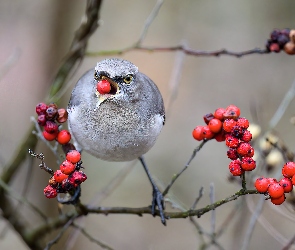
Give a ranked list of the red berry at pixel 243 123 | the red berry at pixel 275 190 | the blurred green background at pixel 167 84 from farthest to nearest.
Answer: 1. the blurred green background at pixel 167 84
2. the red berry at pixel 243 123
3. the red berry at pixel 275 190

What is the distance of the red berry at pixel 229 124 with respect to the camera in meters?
1.70

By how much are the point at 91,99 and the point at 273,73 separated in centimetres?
452

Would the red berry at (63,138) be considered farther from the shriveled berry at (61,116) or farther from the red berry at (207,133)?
the red berry at (207,133)

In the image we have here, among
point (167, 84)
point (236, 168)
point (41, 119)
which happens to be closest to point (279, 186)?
point (236, 168)

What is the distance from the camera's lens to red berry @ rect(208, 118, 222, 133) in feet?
5.90

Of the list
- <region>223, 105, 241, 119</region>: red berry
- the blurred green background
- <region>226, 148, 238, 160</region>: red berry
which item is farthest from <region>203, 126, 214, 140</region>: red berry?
the blurred green background

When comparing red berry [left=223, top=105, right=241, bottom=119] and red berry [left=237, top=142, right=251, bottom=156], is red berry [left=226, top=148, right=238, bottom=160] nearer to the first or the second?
red berry [left=237, top=142, right=251, bottom=156]

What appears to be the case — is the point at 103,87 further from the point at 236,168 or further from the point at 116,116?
the point at 236,168

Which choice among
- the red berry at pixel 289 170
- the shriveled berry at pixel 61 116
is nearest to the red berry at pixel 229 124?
the red berry at pixel 289 170

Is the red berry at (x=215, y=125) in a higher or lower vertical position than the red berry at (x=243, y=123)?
lower

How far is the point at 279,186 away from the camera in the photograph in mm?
1566

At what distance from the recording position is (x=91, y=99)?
207 centimetres

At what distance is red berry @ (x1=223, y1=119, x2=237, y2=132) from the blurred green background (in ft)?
9.59

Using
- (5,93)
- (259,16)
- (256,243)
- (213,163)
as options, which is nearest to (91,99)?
(5,93)
